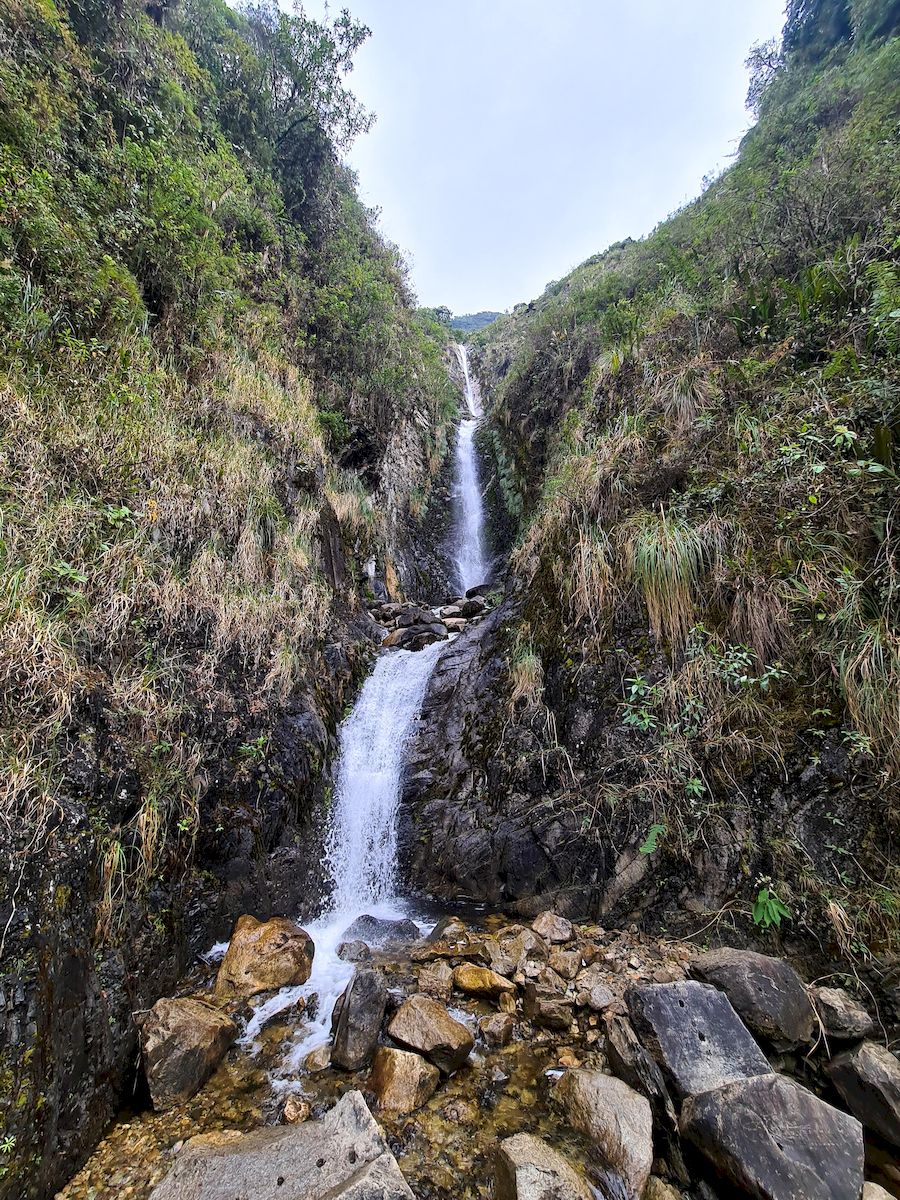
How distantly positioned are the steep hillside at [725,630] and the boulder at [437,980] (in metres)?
1.03

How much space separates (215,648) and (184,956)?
Result: 94.7 inches

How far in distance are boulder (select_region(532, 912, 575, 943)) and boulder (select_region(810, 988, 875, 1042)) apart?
1.55 m

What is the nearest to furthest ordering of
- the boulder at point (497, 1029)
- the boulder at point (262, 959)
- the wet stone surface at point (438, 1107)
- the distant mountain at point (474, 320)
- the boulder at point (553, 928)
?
the wet stone surface at point (438, 1107) < the boulder at point (497, 1029) < the boulder at point (262, 959) < the boulder at point (553, 928) < the distant mountain at point (474, 320)

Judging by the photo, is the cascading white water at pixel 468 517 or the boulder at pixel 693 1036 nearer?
the boulder at pixel 693 1036

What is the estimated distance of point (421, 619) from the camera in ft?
29.2

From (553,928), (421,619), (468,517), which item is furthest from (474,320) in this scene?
(553,928)

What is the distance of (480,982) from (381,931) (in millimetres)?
1326

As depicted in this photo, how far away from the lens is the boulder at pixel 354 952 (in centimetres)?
401

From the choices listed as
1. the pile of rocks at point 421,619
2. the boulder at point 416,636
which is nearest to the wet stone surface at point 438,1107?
the boulder at point 416,636

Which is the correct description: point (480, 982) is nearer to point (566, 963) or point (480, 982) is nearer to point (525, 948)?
point (525, 948)

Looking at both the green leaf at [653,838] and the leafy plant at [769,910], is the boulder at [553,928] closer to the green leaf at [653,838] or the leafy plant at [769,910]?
the green leaf at [653,838]

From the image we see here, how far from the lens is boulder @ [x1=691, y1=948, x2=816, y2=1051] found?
271 centimetres

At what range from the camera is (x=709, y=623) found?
411 centimetres

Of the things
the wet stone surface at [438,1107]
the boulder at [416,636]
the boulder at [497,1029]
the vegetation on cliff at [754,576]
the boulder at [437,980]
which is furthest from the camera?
the boulder at [416,636]
